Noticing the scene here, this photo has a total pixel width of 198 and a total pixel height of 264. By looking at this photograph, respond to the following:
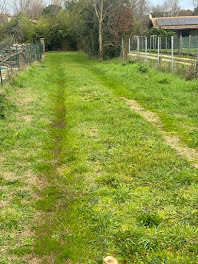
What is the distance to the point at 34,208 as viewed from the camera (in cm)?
433

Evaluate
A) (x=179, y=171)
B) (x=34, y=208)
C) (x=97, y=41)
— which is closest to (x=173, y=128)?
(x=179, y=171)

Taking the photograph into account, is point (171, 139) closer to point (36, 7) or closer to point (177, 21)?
point (177, 21)

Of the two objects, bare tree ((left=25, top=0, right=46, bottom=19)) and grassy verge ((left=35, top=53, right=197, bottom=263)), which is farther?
bare tree ((left=25, top=0, right=46, bottom=19))

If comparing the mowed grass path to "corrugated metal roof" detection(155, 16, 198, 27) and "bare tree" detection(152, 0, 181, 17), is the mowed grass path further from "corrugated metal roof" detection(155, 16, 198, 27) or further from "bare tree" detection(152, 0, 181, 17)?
"bare tree" detection(152, 0, 181, 17)

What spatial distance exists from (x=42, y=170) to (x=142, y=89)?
24.3ft

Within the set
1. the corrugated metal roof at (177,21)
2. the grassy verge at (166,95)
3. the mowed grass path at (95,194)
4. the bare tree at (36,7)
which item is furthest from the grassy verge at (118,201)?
the bare tree at (36,7)

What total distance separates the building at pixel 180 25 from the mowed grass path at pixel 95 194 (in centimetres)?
3520

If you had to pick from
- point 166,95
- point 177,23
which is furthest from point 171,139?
point 177,23

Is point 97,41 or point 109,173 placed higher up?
point 97,41

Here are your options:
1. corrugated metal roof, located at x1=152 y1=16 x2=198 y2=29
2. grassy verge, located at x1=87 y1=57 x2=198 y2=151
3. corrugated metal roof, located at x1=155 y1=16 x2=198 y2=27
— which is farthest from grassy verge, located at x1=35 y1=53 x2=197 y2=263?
corrugated metal roof, located at x1=155 y1=16 x2=198 y2=27

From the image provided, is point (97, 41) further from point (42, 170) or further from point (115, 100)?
point (42, 170)

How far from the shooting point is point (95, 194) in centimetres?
457

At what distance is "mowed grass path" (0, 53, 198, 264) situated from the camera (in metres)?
3.47

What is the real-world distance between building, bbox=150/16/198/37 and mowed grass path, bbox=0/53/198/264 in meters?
35.2
